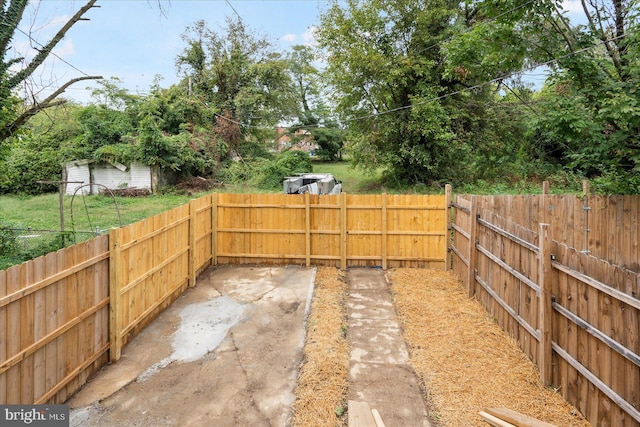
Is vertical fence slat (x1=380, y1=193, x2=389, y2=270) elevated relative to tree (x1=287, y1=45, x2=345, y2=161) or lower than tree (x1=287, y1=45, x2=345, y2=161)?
lower

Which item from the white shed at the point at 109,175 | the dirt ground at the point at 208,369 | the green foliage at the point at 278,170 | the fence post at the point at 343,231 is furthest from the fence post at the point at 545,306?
the white shed at the point at 109,175

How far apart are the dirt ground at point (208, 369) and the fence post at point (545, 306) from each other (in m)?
2.32

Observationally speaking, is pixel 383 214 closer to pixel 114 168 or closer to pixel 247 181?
pixel 247 181

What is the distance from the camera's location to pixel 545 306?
3.31 meters

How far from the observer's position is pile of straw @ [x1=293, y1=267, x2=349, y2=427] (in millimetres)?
3055

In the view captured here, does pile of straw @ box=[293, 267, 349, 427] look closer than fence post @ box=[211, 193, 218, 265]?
Yes

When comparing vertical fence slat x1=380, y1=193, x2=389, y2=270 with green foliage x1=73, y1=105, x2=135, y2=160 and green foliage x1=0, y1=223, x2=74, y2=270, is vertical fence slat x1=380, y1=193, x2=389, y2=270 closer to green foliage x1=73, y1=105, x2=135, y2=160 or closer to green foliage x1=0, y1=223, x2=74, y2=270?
green foliage x1=0, y1=223, x2=74, y2=270

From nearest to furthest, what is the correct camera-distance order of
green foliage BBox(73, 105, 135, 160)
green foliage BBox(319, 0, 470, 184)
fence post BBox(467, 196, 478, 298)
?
fence post BBox(467, 196, 478, 298)
green foliage BBox(319, 0, 470, 184)
green foliage BBox(73, 105, 135, 160)

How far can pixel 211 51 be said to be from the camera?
22.4 meters

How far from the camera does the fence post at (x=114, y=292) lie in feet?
12.9

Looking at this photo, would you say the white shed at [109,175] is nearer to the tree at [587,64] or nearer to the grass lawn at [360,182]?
the grass lawn at [360,182]

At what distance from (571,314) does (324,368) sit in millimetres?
2256

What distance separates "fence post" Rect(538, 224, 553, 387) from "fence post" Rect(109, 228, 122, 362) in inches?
167

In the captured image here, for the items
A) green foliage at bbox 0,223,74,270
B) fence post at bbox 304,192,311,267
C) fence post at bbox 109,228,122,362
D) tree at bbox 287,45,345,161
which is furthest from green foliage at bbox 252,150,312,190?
fence post at bbox 109,228,122,362
